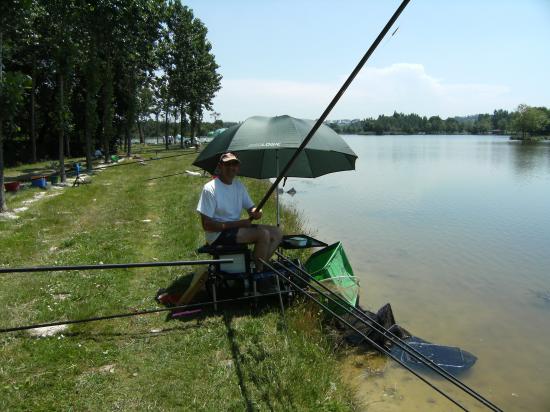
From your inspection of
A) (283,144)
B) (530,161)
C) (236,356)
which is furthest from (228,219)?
(530,161)

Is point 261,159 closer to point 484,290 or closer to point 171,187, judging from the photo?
point 484,290

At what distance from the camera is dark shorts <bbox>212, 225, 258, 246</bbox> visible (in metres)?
5.92

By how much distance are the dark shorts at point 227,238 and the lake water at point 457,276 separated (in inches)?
98.2

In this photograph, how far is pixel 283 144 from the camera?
602 cm

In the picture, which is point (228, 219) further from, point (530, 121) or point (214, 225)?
point (530, 121)

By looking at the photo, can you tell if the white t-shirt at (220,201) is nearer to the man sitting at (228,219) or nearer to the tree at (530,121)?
the man sitting at (228,219)

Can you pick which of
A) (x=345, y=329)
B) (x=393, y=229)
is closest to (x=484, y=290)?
(x=345, y=329)

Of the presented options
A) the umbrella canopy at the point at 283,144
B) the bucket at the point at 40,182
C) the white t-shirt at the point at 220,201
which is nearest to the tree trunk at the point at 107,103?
the bucket at the point at 40,182

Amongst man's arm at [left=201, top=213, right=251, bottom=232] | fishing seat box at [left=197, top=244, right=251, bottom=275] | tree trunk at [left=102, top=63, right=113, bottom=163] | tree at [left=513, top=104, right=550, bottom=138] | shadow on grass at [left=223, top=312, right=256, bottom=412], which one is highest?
tree at [left=513, top=104, right=550, bottom=138]

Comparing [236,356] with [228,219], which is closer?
[236,356]

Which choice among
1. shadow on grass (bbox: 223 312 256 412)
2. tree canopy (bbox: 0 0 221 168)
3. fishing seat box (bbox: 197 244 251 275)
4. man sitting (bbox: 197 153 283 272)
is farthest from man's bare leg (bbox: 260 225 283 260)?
tree canopy (bbox: 0 0 221 168)

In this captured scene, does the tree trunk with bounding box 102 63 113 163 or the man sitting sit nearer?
the man sitting

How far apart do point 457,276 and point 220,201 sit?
7484 millimetres

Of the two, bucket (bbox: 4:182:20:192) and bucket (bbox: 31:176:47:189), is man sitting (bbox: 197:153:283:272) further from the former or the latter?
bucket (bbox: 31:176:47:189)
